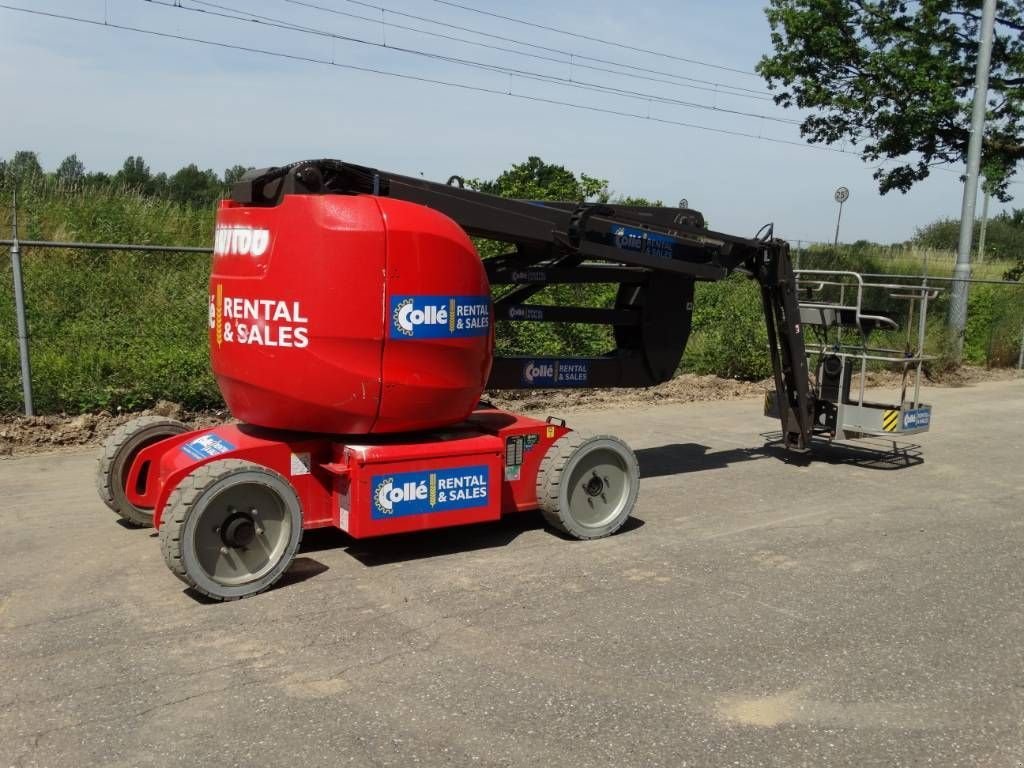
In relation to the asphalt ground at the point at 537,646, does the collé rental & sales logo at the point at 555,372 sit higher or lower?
higher

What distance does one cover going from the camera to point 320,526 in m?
5.57

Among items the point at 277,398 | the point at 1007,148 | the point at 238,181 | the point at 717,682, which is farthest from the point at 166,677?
the point at 1007,148

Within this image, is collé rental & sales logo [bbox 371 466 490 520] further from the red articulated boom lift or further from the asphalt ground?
the asphalt ground

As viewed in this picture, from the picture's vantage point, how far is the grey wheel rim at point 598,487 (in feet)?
20.5

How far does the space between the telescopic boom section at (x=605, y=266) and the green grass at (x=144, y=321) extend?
402cm

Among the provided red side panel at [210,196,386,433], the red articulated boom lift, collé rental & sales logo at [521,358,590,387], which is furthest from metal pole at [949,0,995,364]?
red side panel at [210,196,386,433]

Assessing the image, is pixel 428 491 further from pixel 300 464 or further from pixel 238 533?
pixel 238 533

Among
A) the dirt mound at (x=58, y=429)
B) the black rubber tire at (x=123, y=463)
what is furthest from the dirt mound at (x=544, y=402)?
the black rubber tire at (x=123, y=463)

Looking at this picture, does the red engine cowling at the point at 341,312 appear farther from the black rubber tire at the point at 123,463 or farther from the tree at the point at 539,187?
the tree at the point at 539,187

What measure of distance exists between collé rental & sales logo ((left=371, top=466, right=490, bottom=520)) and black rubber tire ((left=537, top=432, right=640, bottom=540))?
500 millimetres

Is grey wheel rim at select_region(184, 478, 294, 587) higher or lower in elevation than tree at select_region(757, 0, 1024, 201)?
lower

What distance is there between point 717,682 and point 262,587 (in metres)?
2.46

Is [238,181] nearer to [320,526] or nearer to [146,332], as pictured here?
[320,526]

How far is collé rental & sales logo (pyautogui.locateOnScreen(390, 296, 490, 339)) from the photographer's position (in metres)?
5.36
